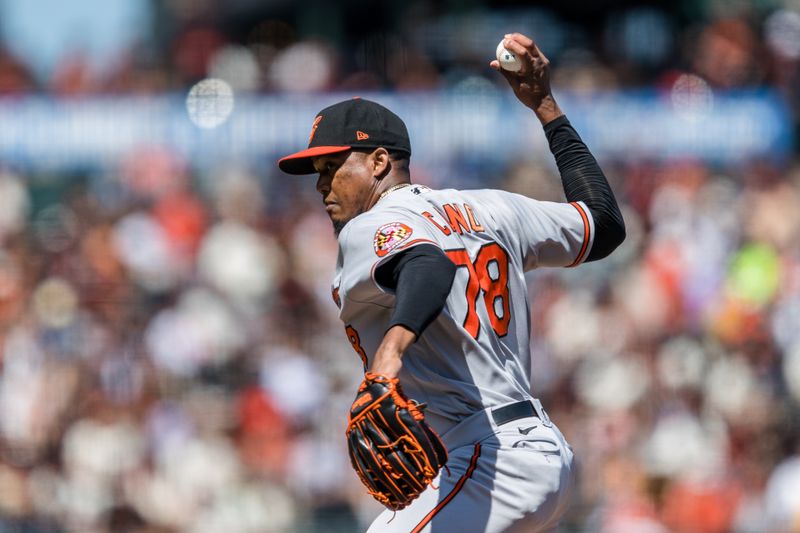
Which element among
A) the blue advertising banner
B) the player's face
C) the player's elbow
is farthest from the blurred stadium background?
the player's face

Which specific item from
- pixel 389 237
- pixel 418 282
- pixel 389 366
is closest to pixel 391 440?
pixel 389 366

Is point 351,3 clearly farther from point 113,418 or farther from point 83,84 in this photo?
point 113,418

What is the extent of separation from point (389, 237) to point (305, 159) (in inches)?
17.1

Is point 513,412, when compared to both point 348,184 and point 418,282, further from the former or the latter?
point 348,184

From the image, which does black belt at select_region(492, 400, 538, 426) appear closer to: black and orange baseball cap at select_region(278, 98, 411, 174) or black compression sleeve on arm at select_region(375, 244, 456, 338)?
black compression sleeve on arm at select_region(375, 244, 456, 338)

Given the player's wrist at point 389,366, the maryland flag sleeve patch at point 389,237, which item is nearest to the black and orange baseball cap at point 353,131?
the maryland flag sleeve patch at point 389,237

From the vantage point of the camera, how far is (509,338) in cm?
308

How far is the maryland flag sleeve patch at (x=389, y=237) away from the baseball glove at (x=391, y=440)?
29cm

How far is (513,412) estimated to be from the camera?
3.03 metres

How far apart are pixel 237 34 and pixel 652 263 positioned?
4192mm

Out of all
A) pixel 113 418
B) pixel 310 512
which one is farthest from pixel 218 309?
pixel 310 512

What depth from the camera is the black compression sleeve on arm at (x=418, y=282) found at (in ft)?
8.66

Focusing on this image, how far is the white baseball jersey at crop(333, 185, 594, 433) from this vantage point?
2854 millimetres

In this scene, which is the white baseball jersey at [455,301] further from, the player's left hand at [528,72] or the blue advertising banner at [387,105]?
the blue advertising banner at [387,105]
